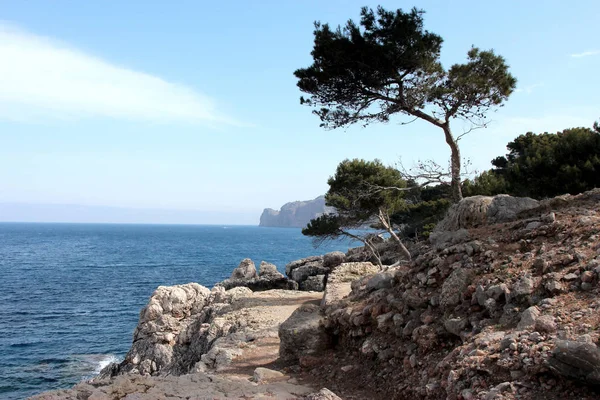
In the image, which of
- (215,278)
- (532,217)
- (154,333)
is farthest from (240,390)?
(215,278)

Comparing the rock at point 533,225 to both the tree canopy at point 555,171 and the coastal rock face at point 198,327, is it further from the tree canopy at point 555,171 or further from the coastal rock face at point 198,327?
the tree canopy at point 555,171

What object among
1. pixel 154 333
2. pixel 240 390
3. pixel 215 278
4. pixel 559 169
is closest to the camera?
pixel 240 390

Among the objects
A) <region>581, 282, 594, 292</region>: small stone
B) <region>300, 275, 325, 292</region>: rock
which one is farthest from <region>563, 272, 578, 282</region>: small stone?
<region>300, 275, 325, 292</region>: rock

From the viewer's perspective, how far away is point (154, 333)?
20.7 meters

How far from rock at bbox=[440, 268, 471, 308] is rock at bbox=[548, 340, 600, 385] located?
279 cm

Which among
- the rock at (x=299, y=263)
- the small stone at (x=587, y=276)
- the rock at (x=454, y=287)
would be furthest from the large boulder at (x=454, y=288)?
the rock at (x=299, y=263)

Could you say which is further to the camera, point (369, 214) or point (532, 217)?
point (369, 214)

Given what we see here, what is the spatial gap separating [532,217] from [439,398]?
5.64 m

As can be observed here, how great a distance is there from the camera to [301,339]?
10.9 metres

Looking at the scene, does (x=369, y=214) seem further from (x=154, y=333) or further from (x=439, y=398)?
(x=439, y=398)

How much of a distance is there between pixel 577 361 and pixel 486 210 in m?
6.72

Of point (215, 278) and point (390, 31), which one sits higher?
point (390, 31)

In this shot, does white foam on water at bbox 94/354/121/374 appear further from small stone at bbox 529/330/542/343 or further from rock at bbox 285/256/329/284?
small stone at bbox 529/330/542/343

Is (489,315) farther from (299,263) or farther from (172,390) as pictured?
(299,263)
